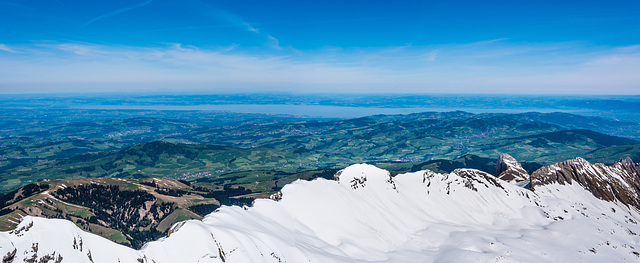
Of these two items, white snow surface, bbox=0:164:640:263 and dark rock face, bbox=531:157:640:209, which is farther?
dark rock face, bbox=531:157:640:209

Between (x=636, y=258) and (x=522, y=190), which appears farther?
(x=522, y=190)

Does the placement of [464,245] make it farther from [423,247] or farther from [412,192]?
[412,192]

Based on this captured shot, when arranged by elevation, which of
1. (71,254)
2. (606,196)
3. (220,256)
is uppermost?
(71,254)

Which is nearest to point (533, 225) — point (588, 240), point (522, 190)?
point (588, 240)

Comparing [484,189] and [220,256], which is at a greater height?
[220,256]

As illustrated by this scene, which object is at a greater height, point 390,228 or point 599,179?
point 390,228
